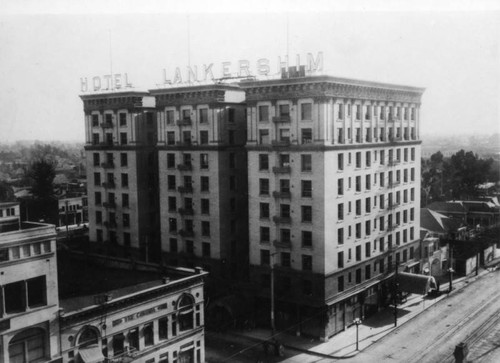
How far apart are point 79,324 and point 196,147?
112 ft

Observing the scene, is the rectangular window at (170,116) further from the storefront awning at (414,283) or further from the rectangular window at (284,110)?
the storefront awning at (414,283)

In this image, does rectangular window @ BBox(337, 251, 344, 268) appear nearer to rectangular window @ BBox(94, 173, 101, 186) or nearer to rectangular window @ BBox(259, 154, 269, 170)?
rectangular window @ BBox(259, 154, 269, 170)

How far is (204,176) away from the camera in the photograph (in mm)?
68250

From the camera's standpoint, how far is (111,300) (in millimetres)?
41000

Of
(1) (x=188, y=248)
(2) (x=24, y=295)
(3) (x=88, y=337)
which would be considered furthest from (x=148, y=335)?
(1) (x=188, y=248)

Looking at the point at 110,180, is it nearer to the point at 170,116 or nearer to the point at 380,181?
the point at 170,116

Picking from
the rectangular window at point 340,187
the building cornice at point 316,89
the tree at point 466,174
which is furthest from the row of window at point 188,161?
the tree at point 466,174

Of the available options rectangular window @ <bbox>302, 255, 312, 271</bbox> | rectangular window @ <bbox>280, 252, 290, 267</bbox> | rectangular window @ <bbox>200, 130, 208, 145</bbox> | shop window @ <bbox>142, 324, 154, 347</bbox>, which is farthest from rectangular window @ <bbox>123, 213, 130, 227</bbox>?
shop window @ <bbox>142, 324, 154, 347</bbox>

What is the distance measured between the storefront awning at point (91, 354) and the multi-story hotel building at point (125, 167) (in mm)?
33675

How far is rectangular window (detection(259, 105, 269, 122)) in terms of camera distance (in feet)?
204

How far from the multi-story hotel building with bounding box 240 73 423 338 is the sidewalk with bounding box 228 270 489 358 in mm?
1351

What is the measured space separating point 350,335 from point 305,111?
1060 inches

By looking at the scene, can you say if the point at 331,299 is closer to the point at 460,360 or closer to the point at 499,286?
the point at 460,360

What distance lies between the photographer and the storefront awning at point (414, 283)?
220ft
